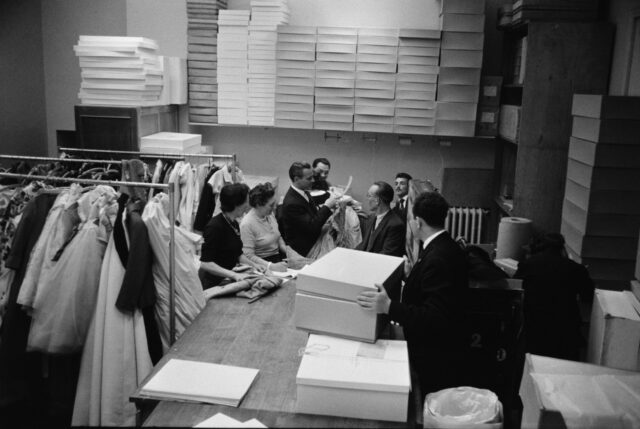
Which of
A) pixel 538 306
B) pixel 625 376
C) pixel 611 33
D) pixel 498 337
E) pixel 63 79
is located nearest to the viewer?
pixel 625 376

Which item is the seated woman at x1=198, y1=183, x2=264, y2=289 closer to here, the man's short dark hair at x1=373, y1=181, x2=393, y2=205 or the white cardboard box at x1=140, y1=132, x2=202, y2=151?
the man's short dark hair at x1=373, y1=181, x2=393, y2=205

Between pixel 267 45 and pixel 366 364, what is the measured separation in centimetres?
468

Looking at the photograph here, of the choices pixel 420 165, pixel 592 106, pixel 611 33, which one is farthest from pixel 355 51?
pixel 592 106

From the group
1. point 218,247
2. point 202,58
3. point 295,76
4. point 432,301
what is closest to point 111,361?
point 218,247

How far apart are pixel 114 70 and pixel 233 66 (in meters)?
1.24

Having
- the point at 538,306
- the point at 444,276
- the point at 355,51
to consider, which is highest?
the point at 355,51

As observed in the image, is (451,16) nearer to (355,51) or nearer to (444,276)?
(355,51)

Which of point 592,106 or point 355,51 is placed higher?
point 355,51

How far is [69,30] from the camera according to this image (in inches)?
267

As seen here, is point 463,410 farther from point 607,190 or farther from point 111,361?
point 607,190

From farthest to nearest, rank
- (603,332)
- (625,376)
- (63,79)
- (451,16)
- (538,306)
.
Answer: (63,79) < (451,16) < (538,306) < (603,332) < (625,376)

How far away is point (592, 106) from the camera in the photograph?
12.9 feet

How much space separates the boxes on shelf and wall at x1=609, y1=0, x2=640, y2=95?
3077mm

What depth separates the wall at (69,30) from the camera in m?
6.75
